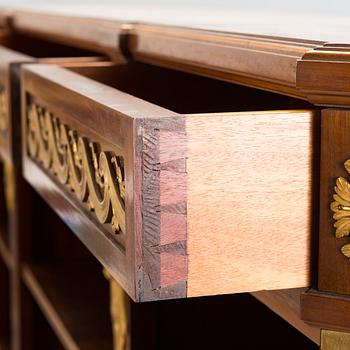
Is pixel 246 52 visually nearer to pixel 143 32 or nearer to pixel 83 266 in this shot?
pixel 143 32

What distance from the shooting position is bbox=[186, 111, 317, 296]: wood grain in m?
0.61

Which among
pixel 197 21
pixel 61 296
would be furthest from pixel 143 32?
pixel 61 296

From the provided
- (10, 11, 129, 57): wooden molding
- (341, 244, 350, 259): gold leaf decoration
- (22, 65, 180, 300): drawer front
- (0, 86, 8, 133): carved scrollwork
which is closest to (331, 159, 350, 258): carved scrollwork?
(341, 244, 350, 259): gold leaf decoration

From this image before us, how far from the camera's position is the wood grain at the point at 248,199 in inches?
24.0

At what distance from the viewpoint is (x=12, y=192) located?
157 cm

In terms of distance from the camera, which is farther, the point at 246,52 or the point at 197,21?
the point at 197,21

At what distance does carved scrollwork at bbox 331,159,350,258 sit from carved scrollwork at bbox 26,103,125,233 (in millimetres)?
152

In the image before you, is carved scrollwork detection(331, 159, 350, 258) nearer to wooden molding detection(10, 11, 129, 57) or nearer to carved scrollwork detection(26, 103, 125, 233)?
carved scrollwork detection(26, 103, 125, 233)

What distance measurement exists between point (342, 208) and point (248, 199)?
63 mm

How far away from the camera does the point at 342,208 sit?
62cm

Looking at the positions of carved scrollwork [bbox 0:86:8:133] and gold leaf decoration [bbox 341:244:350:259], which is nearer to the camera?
gold leaf decoration [bbox 341:244:350:259]

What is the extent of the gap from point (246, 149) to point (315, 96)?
58 mm

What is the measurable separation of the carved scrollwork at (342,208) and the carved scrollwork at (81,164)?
0.50 ft

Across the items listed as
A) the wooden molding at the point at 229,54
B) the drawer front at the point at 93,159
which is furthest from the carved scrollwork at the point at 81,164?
the wooden molding at the point at 229,54
